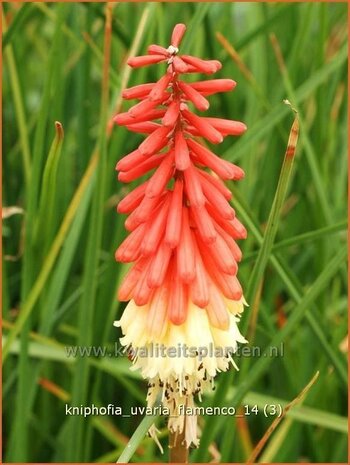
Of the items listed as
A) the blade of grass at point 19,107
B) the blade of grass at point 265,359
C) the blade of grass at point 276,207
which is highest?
the blade of grass at point 19,107

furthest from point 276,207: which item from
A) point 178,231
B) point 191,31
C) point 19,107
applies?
point 19,107

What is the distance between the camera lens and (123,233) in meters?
2.74

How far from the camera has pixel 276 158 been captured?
303cm

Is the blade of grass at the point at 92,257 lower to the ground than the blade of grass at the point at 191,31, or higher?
lower

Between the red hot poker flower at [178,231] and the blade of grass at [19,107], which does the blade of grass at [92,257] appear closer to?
the red hot poker flower at [178,231]

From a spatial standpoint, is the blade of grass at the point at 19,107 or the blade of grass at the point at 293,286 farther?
the blade of grass at the point at 19,107

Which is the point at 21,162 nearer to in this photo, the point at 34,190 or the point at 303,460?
the point at 34,190

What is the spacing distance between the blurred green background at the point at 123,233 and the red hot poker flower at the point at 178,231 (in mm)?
159

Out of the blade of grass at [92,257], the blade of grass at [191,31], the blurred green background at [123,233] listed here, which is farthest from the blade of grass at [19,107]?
the blade of grass at [191,31]

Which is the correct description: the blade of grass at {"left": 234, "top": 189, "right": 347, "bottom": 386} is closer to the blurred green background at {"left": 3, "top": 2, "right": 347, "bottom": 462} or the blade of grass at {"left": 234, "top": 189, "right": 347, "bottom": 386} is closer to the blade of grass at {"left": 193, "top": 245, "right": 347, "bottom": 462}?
the blurred green background at {"left": 3, "top": 2, "right": 347, "bottom": 462}

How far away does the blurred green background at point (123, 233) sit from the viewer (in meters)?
2.30

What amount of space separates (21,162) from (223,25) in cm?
109

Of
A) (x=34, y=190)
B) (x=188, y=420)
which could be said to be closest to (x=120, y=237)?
(x=34, y=190)

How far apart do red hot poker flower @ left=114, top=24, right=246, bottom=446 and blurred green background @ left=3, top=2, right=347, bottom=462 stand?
0.52 ft
